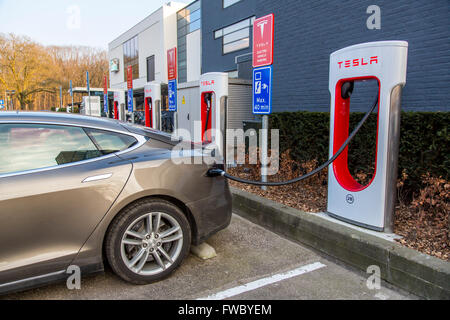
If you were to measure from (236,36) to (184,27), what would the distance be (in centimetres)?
1277

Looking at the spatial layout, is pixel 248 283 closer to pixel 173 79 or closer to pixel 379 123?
pixel 379 123

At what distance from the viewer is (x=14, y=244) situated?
8.13 ft

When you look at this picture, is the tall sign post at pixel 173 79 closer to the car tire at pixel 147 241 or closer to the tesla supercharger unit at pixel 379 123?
the tesla supercharger unit at pixel 379 123

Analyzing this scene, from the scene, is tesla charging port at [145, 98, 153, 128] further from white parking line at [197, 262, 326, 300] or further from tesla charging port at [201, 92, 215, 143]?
white parking line at [197, 262, 326, 300]

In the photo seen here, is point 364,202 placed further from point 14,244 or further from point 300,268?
point 14,244

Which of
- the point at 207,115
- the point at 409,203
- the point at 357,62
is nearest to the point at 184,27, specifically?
the point at 207,115

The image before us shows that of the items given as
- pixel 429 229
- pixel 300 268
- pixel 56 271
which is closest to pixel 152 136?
pixel 56 271

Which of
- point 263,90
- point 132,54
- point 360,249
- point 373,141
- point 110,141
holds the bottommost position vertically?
point 360,249

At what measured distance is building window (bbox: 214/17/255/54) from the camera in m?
17.2

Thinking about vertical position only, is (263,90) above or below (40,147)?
above

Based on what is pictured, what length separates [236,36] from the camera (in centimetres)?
1786

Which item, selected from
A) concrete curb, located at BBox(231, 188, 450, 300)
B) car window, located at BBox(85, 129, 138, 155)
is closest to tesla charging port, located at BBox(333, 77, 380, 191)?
concrete curb, located at BBox(231, 188, 450, 300)

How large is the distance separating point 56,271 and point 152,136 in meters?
1.41

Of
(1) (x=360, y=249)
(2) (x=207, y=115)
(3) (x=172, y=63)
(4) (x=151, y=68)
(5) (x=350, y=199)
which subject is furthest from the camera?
(4) (x=151, y=68)
